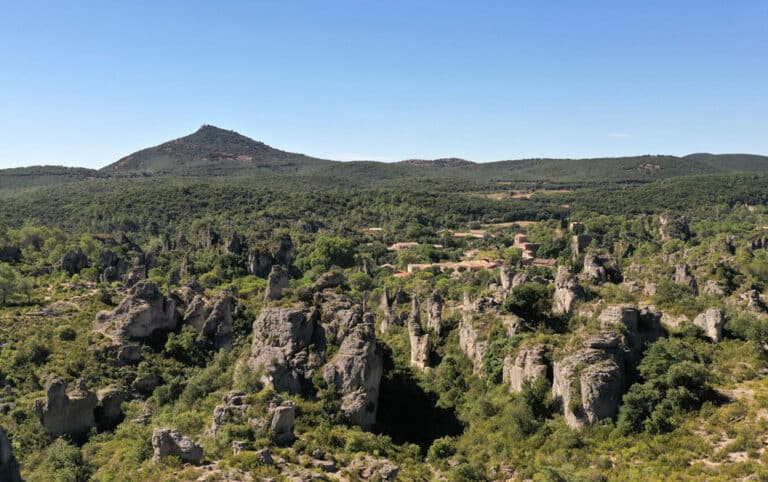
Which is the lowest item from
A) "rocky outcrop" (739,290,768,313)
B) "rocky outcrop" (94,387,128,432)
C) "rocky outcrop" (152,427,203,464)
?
"rocky outcrop" (94,387,128,432)

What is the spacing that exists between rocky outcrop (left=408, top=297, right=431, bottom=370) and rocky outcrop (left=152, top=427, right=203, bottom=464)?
20038 millimetres

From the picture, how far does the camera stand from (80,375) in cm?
4253

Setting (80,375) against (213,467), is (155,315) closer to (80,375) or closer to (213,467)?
(80,375)

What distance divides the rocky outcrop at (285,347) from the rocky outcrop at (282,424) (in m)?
3.85

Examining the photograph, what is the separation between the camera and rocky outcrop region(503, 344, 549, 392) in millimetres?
35094

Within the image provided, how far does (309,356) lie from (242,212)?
5642 inches

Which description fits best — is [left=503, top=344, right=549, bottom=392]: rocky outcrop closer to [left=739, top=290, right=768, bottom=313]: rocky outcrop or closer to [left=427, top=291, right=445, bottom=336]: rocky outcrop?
[left=427, top=291, right=445, bottom=336]: rocky outcrop

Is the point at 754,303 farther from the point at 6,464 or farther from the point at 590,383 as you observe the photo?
the point at 6,464

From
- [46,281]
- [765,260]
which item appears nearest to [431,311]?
[46,281]

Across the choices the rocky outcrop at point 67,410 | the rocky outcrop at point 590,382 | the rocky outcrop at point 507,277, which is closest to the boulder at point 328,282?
the rocky outcrop at point 67,410

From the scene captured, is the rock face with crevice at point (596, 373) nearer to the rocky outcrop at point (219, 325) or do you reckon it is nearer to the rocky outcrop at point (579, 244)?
the rocky outcrop at point (219, 325)

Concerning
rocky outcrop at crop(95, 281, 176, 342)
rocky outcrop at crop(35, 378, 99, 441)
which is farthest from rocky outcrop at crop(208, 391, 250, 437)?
rocky outcrop at crop(95, 281, 176, 342)

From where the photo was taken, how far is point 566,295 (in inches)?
1756

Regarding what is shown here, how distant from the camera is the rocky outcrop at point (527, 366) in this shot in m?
35.1
